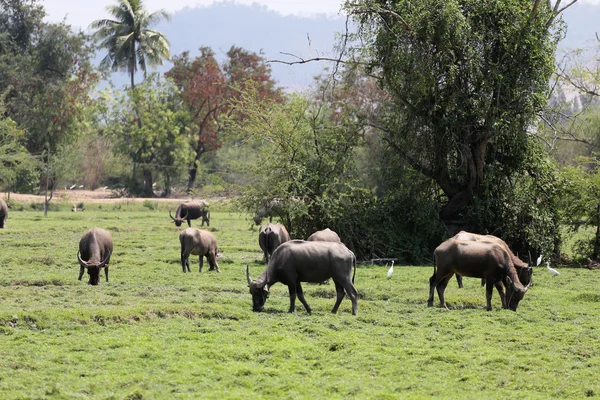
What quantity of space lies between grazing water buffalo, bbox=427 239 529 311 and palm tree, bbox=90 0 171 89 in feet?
182

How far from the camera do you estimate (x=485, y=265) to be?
16.9 m

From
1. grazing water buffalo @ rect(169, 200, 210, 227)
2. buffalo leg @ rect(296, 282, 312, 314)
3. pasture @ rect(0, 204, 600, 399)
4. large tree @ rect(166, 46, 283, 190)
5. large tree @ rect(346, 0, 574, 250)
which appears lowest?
pasture @ rect(0, 204, 600, 399)

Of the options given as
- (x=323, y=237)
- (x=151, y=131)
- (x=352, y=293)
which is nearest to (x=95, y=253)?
(x=323, y=237)

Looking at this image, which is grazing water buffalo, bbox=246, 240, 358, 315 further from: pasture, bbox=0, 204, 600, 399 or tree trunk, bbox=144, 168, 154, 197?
tree trunk, bbox=144, 168, 154, 197

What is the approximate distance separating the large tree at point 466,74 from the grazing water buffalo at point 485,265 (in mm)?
9538

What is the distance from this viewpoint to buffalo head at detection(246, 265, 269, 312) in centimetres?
1557

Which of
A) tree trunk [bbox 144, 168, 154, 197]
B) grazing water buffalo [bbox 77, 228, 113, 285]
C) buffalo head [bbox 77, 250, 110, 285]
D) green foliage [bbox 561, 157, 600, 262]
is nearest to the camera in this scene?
buffalo head [bbox 77, 250, 110, 285]

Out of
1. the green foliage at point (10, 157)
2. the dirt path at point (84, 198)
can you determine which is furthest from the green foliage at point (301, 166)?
the dirt path at point (84, 198)

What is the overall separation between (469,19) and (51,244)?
15615mm

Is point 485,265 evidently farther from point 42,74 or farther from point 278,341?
point 42,74

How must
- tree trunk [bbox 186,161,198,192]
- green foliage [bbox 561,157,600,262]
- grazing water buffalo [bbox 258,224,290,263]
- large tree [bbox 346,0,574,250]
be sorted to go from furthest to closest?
tree trunk [bbox 186,161,198,192] < green foliage [bbox 561,157,600,262] < large tree [bbox 346,0,574,250] < grazing water buffalo [bbox 258,224,290,263]

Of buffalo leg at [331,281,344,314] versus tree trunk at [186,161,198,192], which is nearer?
buffalo leg at [331,281,344,314]

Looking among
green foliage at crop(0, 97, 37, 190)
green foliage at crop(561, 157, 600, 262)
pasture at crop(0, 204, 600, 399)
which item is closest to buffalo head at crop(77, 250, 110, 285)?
pasture at crop(0, 204, 600, 399)

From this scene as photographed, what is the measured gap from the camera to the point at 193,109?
7300 centimetres
